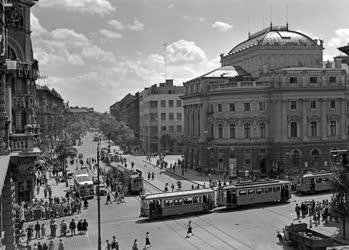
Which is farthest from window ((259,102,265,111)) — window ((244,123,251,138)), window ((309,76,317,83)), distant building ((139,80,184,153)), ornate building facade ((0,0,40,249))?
distant building ((139,80,184,153))

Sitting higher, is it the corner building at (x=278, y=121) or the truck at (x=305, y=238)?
the corner building at (x=278, y=121)

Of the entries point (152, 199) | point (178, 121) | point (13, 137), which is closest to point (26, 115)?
point (13, 137)

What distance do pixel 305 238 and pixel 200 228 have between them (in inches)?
436

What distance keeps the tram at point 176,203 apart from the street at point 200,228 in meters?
0.72

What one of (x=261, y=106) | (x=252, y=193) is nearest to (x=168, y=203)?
(x=252, y=193)

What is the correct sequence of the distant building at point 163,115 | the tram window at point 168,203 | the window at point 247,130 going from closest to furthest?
the tram window at point 168,203 < the window at point 247,130 < the distant building at point 163,115

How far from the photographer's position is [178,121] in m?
128

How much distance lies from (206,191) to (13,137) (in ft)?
82.1

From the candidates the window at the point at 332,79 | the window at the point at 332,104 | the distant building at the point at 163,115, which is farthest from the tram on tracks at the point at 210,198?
the distant building at the point at 163,115

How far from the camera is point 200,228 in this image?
128 feet

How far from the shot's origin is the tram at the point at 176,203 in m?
42.7

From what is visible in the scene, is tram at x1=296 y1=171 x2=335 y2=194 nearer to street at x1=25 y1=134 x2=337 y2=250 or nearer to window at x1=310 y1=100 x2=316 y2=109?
street at x1=25 y1=134 x2=337 y2=250

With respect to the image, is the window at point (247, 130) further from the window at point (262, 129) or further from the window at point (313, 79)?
the window at point (313, 79)

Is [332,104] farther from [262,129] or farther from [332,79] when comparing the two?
[262,129]
